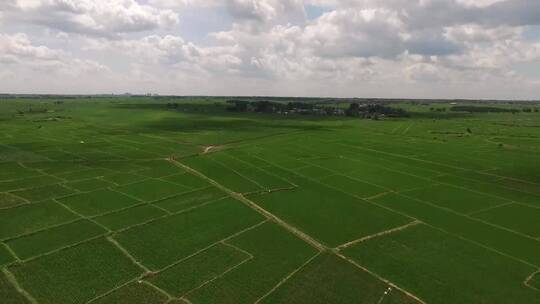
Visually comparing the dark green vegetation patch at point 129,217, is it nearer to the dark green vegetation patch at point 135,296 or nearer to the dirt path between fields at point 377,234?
the dark green vegetation patch at point 135,296

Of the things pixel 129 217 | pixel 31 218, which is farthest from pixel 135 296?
pixel 31 218

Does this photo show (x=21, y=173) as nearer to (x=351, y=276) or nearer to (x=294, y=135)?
(x=351, y=276)

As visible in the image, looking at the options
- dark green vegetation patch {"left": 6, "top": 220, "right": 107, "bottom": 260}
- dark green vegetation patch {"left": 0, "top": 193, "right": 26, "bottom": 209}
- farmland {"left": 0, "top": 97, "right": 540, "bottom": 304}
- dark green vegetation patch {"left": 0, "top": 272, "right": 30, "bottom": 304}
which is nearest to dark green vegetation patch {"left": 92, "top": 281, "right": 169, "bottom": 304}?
farmland {"left": 0, "top": 97, "right": 540, "bottom": 304}

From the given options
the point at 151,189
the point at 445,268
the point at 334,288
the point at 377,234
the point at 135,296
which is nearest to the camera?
the point at 135,296

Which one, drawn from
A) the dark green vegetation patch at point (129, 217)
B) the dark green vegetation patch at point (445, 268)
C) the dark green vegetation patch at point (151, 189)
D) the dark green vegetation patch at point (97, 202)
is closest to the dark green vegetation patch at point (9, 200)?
the dark green vegetation patch at point (97, 202)

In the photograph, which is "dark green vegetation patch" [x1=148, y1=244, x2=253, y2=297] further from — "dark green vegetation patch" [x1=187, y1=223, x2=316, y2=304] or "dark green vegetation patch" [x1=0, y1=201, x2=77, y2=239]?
"dark green vegetation patch" [x1=0, y1=201, x2=77, y2=239]

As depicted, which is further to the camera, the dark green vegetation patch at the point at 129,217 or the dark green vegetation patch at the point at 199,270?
the dark green vegetation patch at the point at 129,217

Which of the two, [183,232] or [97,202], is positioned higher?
[97,202]

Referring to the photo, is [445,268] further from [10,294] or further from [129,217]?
[10,294]
